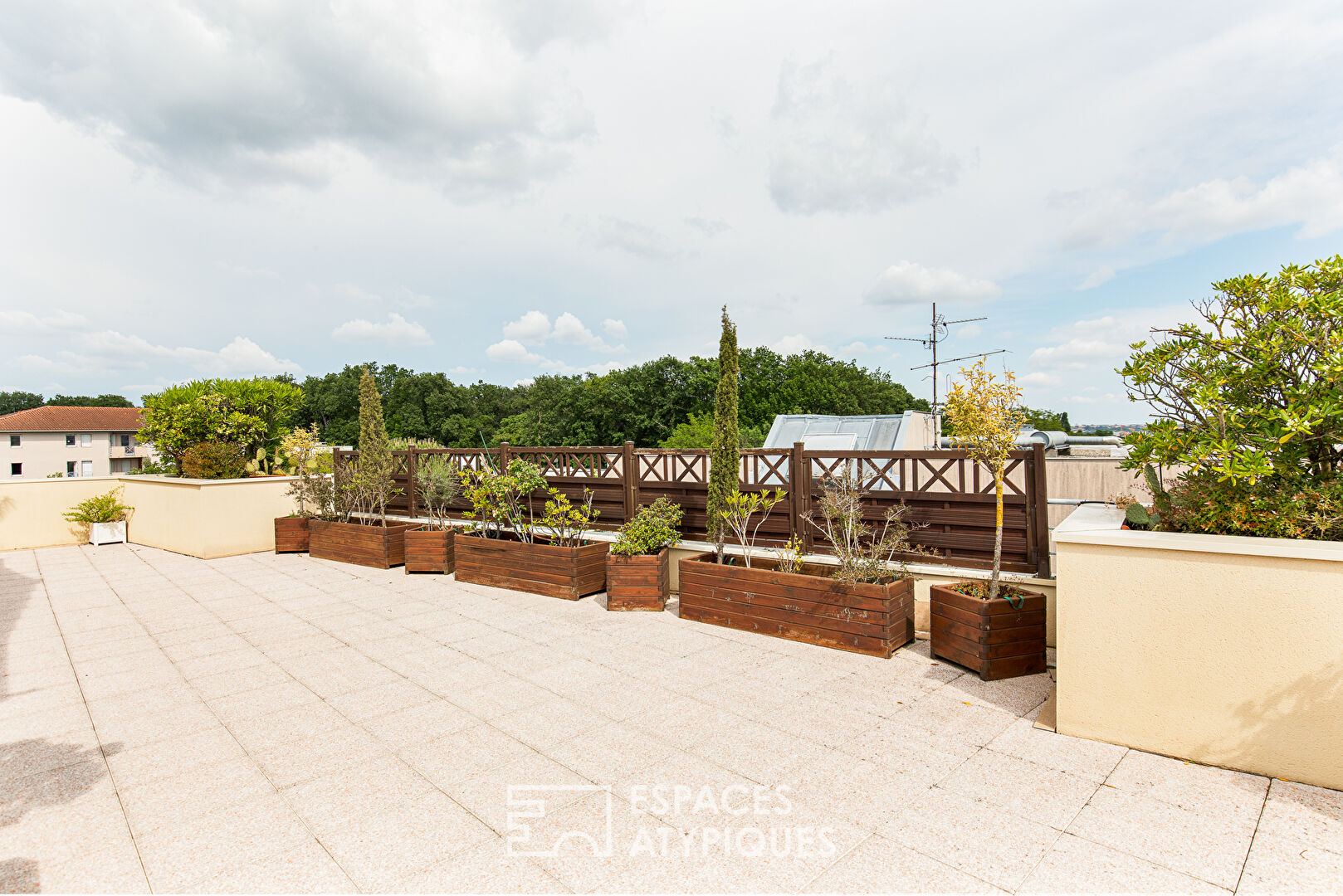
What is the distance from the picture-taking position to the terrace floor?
221cm

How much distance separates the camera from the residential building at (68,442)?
47.5 metres

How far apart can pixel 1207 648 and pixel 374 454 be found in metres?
9.76

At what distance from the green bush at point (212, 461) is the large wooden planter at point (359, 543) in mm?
2615

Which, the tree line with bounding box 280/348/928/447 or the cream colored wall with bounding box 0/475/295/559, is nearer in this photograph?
the cream colored wall with bounding box 0/475/295/559

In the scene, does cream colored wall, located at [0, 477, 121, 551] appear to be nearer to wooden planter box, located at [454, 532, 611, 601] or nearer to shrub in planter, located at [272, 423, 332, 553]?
shrub in planter, located at [272, 423, 332, 553]

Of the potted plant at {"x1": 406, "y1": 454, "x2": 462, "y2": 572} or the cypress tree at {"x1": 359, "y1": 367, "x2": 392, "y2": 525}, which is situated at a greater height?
the cypress tree at {"x1": 359, "y1": 367, "x2": 392, "y2": 525}

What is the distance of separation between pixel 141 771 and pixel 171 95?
8.43 metres

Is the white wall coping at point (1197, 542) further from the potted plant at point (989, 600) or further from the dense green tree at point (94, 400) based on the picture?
the dense green tree at point (94, 400)

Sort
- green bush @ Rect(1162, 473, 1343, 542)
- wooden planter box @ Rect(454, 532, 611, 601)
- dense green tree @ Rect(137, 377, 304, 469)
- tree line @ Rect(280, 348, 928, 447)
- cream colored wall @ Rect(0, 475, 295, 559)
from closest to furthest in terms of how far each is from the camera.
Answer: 1. green bush @ Rect(1162, 473, 1343, 542)
2. wooden planter box @ Rect(454, 532, 611, 601)
3. cream colored wall @ Rect(0, 475, 295, 559)
4. dense green tree @ Rect(137, 377, 304, 469)
5. tree line @ Rect(280, 348, 928, 447)

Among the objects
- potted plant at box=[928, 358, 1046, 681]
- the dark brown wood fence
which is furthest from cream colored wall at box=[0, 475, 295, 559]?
potted plant at box=[928, 358, 1046, 681]

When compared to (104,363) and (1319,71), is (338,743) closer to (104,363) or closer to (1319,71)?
(1319,71)

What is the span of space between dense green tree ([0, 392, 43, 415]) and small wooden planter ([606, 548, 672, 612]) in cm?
10988

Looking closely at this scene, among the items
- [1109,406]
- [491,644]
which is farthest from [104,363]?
[1109,406]

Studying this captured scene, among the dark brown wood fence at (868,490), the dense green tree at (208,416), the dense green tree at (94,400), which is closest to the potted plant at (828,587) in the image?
the dark brown wood fence at (868,490)
